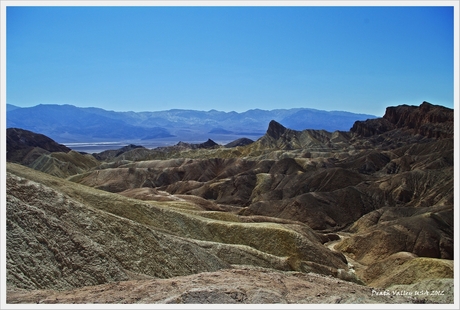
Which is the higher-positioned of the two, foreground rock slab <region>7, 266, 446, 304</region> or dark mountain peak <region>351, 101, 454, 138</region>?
dark mountain peak <region>351, 101, 454, 138</region>

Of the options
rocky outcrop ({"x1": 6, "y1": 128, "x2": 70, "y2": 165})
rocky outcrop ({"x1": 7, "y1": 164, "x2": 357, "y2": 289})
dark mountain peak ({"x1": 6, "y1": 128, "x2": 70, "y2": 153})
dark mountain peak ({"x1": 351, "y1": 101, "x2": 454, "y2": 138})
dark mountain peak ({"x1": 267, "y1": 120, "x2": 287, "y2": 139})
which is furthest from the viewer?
dark mountain peak ({"x1": 267, "y1": 120, "x2": 287, "y2": 139})

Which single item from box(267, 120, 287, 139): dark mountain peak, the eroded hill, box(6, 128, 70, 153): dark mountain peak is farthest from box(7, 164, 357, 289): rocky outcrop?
box(267, 120, 287, 139): dark mountain peak

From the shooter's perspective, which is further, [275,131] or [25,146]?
[275,131]

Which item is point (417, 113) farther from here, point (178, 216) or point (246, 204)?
point (178, 216)

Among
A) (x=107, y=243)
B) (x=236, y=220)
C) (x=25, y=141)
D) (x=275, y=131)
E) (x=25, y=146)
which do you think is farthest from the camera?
(x=275, y=131)

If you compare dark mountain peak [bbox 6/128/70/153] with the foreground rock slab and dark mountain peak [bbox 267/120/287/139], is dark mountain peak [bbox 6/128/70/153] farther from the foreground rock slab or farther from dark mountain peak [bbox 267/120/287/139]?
the foreground rock slab

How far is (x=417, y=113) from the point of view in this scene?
154500mm

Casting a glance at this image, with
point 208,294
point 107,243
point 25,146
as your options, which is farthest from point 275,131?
point 208,294

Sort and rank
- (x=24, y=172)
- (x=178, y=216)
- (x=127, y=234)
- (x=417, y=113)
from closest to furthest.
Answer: (x=127, y=234) < (x=24, y=172) < (x=178, y=216) < (x=417, y=113)

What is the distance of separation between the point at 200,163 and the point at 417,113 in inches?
3412

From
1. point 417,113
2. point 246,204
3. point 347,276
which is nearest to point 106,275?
point 347,276

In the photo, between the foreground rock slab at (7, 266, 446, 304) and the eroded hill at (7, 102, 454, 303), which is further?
the eroded hill at (7, 102, 454, 303)

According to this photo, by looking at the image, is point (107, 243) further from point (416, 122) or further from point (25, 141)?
A: point (416, 122)

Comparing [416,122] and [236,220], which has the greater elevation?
[416,122]
